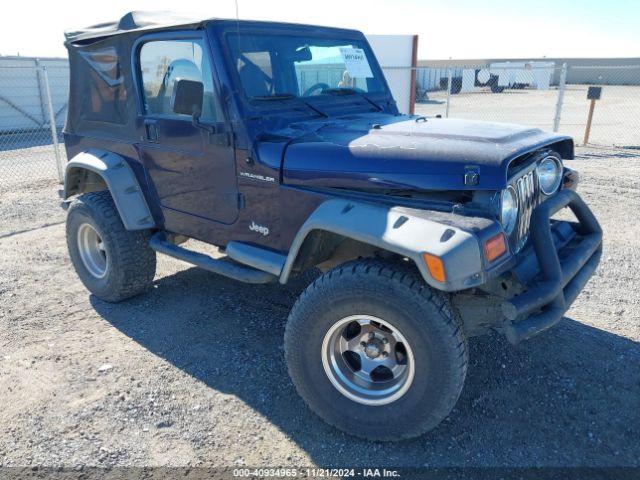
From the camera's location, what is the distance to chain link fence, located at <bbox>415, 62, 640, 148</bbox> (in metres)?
12.6

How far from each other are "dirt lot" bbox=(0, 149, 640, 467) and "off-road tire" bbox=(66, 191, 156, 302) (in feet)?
0.58

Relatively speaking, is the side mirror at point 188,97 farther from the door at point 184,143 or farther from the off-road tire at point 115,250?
the off-road tire at point 115,250

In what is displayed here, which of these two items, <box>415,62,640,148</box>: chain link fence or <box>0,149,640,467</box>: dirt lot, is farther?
<box>415,62,640,148</box>: chain link fence

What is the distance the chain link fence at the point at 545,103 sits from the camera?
12562mm

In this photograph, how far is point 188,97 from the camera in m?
3.20

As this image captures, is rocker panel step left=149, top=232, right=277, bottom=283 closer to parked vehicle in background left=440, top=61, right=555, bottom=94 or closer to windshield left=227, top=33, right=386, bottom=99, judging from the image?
windshield left=227, top=33, right=386, bottom=99

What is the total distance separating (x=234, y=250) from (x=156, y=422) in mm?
1105

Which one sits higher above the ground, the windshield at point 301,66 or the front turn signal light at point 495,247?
the windshield at point 301,66

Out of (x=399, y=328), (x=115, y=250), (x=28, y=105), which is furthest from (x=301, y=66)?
(x=28, y=105)

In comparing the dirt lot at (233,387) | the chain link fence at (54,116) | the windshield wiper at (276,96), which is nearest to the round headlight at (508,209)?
the dirt lot at (233,387)

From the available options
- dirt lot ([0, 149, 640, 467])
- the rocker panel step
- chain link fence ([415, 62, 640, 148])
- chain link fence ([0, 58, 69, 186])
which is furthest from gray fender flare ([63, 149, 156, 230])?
chain link fence ([0, 58, 69, 186])

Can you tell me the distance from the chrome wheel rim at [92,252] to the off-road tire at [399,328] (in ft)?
7.62

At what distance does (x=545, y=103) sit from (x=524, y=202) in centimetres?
2622

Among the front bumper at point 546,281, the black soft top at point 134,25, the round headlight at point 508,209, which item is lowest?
the front bumper at point 546,281
